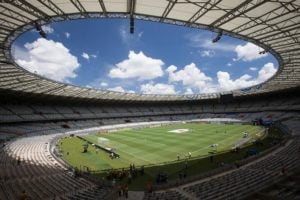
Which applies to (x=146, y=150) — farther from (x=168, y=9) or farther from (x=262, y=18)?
(x=262, y=18)

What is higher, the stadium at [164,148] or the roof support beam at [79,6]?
the roof support beam at [79,6]

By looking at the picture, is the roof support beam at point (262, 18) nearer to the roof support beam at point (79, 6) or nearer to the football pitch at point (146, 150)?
the roof support beam at point (79, 6)

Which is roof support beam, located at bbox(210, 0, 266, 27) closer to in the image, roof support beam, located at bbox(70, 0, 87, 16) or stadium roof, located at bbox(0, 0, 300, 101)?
stadium roof, located at bbox(0, 0, 300, 101)

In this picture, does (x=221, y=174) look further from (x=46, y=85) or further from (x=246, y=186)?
(x=46, y=85)

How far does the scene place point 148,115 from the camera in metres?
103

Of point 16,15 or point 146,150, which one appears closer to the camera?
point 16,15

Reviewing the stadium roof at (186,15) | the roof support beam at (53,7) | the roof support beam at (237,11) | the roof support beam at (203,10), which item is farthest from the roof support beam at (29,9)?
the roof support beam at (237,11)

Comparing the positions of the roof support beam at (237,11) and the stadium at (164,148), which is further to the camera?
the roof support beam at (237,11)

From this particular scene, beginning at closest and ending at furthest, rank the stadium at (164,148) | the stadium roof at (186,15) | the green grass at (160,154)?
1. the stadium at (164,148)
2. the stadium roof at (186,15)
3. the green grass at (160,154)

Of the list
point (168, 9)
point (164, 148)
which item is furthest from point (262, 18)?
point (164, 148)

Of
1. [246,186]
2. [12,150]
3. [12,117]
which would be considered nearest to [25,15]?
[12,150]

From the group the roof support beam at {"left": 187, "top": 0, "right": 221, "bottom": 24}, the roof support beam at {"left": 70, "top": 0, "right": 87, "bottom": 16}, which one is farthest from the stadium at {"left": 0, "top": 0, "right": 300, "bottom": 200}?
the roof support beam at {"left": 70, "top": 0, "right": 87, "bottom": 16}

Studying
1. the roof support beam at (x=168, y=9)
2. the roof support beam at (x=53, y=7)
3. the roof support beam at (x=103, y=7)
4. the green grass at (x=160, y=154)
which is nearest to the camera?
the roof support beam at (x=53, y=7)

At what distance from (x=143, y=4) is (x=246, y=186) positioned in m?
17.7
